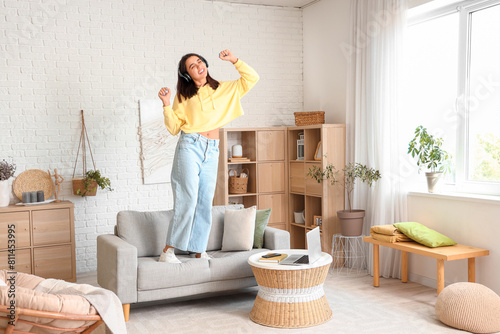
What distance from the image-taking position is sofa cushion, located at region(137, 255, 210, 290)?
4.06 meters

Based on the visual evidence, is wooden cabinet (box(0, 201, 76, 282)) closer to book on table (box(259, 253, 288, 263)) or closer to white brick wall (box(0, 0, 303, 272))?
white brick wall (box(0, 0, 303, 272))

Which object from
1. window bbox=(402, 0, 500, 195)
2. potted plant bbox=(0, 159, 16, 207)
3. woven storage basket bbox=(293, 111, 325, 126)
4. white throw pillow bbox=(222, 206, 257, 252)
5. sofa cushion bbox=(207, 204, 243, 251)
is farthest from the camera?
woven storage basket bbox=(293, 111, 325, 126)

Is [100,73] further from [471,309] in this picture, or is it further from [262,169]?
[471,309]

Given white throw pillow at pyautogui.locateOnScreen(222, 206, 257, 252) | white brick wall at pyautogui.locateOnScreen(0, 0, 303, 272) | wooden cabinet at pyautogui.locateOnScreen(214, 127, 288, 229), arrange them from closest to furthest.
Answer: white throw pillow at pyautogui.locateOnScreen(222, 206, 257, 252)
white brick wall at pyautogui.locateOnScreen(0, 0, 303, 272)
wooden cabinet at pyautogui.locateOnScreen(214, 127, 288, 229)

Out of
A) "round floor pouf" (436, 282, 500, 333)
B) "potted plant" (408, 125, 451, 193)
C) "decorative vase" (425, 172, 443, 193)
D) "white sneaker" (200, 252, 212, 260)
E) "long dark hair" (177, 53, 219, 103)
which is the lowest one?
"round floor pouf" (436, 282, 500, 333)

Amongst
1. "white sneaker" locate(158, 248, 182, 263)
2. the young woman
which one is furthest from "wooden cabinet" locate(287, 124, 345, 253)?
"white sneaker" locate(158, 248, 182, 263)

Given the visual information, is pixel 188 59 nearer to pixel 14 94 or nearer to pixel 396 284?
pixel 14 94

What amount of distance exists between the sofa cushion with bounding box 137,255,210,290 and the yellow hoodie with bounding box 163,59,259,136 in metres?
1.05

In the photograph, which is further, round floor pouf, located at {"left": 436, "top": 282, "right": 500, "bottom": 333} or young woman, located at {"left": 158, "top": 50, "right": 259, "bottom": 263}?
young woman, located at {"left": 158, "top": 50, "right": 259, "bottom": 263}

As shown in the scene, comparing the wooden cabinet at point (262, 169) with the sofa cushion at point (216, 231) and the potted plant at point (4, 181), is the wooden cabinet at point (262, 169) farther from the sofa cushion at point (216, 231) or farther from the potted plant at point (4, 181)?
the potted plant at point (4, 181)

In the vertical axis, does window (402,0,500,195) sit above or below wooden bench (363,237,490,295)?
above

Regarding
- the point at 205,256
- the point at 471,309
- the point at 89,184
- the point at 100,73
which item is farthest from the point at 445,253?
the point at 100,73

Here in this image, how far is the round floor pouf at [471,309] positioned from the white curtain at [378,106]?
1.39 metres

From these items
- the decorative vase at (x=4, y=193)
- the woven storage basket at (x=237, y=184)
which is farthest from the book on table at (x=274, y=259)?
the decorative vase at (x=4, y=193)
